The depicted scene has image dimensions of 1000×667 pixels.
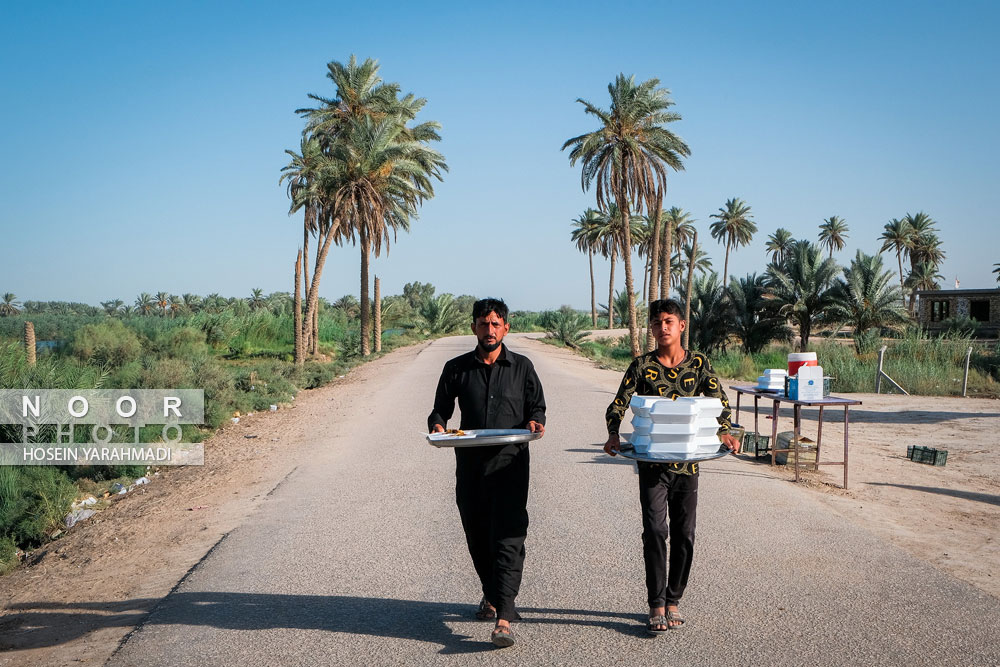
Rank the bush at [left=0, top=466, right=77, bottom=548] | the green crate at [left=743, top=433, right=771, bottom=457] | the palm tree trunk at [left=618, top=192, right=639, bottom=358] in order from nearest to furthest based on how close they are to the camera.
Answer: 1. the bush at [left=0, top=466, right=77, bottom=548]
2. the green crate at [left=743, top=433, right=771, bottom=457]
3. the palm tree trunk at [left=618, top=192, right=639, bottom=358]

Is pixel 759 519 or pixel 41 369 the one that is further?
pixel 41 369

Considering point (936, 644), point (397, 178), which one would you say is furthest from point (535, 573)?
point (397, 178)

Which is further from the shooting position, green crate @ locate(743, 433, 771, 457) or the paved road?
green crate @ locate(743, 433, 771, 457)

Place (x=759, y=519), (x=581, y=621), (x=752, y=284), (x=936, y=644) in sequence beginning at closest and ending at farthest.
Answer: (x=936, y=644) < (x=581, y=621) < (x=759, y=519) < (x=752, y=284)

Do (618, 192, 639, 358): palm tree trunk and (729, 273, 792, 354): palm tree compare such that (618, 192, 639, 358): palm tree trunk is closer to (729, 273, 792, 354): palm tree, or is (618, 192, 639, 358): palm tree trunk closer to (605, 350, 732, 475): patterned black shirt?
(729, 273, 792, 354): palm tree

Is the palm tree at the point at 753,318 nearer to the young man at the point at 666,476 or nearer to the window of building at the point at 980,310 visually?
the window of building at the point at 980,310

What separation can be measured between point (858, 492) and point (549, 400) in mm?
7834

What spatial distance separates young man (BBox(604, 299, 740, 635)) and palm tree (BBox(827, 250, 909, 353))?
32.9 m

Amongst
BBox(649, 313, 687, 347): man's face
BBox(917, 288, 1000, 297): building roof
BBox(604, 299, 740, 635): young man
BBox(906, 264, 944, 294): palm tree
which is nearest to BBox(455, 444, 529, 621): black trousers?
BBox(604, 299, 740, 635): young man

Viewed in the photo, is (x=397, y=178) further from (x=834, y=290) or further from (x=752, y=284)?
(x=834, y=290)

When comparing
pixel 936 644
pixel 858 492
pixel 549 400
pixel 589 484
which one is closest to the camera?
pixel 936 644

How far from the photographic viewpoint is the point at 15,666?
4.34 meters

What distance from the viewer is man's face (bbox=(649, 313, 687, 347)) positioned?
4.30 m

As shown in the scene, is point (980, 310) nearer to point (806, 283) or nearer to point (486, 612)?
point (806, 283)
